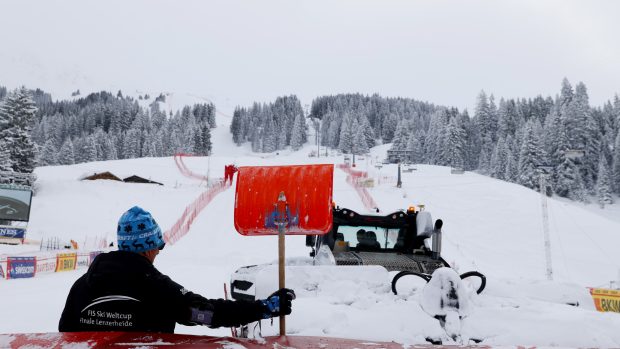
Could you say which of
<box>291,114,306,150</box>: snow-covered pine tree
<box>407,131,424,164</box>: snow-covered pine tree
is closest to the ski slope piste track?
<box>407,131,424,164</box>: snow-covered pine tree

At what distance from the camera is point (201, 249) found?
970 inches

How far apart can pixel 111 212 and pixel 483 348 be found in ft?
130

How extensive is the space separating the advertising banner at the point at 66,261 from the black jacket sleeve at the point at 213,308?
17.9 meters

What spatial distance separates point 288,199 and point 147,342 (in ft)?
6.49

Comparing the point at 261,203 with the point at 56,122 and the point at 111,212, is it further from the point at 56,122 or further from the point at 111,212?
the point at 56,122

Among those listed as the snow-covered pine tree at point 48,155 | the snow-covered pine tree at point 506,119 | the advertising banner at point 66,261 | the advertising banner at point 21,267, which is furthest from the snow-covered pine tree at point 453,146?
the advertising banner at point 21,267

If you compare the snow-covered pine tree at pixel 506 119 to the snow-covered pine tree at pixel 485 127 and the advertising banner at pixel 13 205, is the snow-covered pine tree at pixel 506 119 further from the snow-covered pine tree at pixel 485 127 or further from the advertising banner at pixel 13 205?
the advertising banner at pixel 13 205

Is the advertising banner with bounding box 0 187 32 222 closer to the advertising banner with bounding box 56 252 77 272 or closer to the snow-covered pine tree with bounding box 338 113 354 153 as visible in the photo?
the advertising banner with bounding box 56 252 77 272

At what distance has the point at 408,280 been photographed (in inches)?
169

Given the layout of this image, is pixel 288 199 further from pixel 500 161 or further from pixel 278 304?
pixel 500 161

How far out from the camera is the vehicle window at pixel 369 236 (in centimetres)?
767

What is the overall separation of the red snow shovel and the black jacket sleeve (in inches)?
46.7

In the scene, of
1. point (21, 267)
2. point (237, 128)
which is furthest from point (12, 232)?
point (237, 128)

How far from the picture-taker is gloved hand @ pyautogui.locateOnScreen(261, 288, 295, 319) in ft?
9.18
